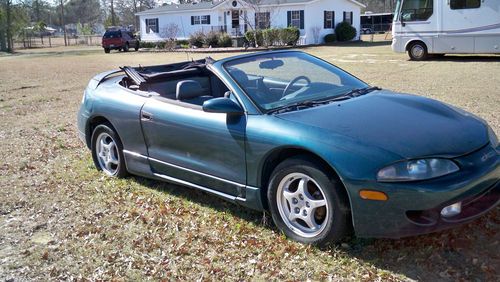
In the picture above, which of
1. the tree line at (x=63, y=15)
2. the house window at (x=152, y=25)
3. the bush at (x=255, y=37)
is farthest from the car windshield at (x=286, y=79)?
the tree line at (x=63, y=15)

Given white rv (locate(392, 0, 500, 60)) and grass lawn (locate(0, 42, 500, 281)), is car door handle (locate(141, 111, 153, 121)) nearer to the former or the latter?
grass lawn (locate(0, 42, 500, 281))

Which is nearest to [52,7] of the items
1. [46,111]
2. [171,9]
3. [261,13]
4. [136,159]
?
[171,9]

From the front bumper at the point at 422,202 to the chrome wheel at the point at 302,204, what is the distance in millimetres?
331

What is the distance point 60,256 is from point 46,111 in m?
7.90

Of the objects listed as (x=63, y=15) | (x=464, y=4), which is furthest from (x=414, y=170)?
(x=63, y=15)

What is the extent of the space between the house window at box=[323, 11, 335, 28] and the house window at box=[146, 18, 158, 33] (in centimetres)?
1506

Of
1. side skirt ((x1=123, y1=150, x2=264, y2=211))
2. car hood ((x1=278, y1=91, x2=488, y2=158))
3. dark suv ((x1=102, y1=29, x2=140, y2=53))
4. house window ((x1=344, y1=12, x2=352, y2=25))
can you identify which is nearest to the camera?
car hood ((x1=278, y1=91, x2=488, y2=158))

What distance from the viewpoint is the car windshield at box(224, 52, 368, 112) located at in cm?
432

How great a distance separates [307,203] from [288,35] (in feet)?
101

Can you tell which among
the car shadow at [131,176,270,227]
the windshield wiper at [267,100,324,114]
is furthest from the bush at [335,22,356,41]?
the windshield wiper at [267,100,324,114]

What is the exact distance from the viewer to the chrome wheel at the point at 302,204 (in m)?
3.64

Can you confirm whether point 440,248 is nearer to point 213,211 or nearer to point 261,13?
point 213,211

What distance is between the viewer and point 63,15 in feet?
243

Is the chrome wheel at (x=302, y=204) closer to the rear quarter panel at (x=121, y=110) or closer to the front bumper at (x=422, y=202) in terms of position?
the front bumper at (x=422, y=202)
